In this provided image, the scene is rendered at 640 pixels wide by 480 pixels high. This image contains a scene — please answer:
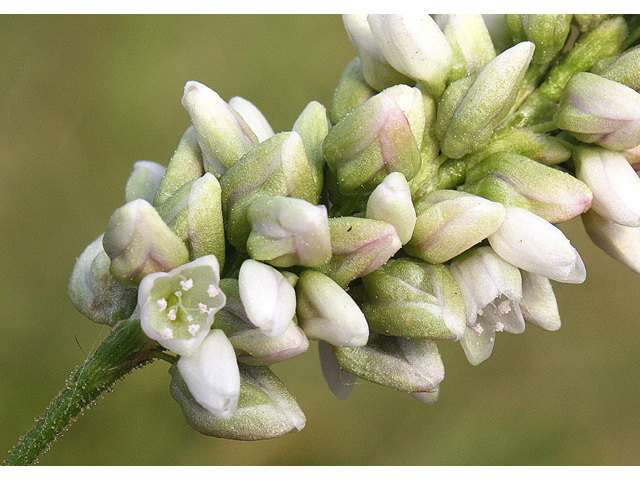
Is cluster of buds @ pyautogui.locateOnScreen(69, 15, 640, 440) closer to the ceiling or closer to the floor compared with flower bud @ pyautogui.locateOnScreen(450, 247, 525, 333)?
closer to the ceiling

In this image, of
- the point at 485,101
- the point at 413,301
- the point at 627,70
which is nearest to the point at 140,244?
the point at 413,301

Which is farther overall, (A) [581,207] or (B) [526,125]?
(B) [526,125]

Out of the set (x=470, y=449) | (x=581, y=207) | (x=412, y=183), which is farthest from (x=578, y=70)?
(x=470, y=449)

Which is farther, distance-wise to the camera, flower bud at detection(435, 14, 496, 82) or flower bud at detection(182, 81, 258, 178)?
flower bud at detection(435, 14, 496, 82)

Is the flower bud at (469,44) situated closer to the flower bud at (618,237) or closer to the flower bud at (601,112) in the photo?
the flower bud at (601,112)

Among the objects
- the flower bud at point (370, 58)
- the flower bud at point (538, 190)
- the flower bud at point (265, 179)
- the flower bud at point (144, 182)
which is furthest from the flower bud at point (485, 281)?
the flower bud at point (144, 182)

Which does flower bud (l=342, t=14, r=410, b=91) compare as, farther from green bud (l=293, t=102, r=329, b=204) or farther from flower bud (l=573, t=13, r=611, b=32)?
flower bud (l=573, t=13, r=611, b=32)

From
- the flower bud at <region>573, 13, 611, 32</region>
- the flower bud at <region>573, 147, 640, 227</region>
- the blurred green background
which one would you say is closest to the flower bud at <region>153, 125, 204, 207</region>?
the flower bud at <region>573, 147, 640, 227</region>
